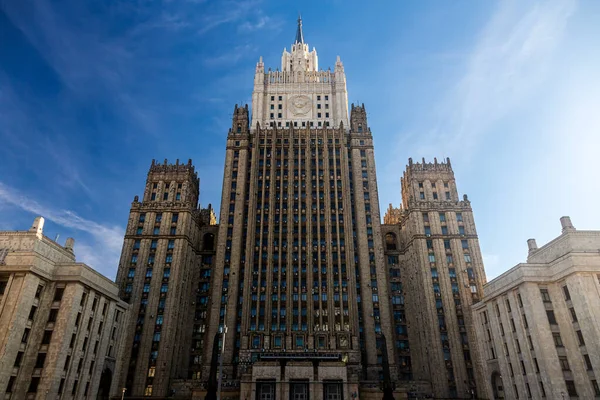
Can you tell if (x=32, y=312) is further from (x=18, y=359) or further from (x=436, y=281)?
(x=436, y=281)

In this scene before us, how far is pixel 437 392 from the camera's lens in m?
84.4

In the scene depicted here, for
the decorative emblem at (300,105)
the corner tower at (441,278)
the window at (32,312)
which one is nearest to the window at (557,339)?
the corner tower at (441,278)

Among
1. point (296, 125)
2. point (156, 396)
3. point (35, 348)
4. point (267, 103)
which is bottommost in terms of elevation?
point (156, 396)

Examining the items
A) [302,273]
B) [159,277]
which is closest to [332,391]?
[302,273]

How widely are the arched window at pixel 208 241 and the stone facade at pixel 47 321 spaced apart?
123 feet

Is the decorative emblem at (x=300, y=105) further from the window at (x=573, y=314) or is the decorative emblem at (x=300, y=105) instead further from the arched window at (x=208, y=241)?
the window at (x=573, y=314)

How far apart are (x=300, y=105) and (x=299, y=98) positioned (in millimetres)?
2399

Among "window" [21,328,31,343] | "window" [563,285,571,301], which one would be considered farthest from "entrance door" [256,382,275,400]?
"window" [563,285,571,301]

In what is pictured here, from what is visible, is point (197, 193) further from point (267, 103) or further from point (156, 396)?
point (156, 396)

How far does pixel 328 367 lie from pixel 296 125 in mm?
67287

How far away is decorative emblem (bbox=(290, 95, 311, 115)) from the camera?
122188 mm

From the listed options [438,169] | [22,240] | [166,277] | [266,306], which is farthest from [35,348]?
[438,169]

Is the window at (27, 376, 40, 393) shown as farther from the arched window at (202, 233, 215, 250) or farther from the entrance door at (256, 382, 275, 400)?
the arched window at (202, 233, 215, 250)

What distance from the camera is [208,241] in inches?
4592
